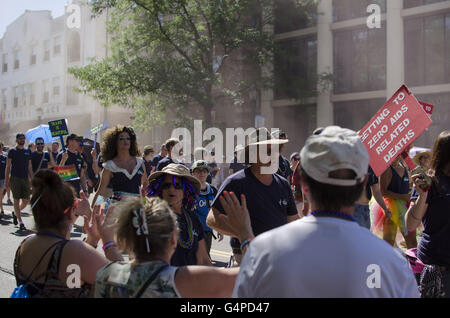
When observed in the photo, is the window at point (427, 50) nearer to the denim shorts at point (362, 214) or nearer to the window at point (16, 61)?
the denim shorts at point (362, 214)

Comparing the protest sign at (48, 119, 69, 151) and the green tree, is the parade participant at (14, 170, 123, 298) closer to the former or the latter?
the protest sign at (48, 119, 69, 151)

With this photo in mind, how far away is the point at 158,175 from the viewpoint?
3.57 metres

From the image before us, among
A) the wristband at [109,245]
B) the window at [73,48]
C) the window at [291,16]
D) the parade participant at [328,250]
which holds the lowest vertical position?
the wristband at [109,245]

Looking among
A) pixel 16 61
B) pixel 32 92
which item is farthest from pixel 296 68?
pixel 16 61

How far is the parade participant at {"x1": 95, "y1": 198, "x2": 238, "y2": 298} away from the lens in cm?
186

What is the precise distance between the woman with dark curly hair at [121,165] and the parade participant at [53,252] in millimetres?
2548

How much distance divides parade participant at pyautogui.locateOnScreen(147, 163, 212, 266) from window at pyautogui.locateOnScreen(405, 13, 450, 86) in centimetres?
1698

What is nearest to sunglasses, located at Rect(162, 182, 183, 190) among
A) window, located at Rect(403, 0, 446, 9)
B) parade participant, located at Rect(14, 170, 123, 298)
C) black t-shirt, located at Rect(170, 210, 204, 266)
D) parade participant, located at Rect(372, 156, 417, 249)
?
black t-shirt, located at Rect(170, 210, 204, 266)

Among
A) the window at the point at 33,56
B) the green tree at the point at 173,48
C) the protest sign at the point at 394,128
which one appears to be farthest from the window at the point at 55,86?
the protest sign at the point at 394,128

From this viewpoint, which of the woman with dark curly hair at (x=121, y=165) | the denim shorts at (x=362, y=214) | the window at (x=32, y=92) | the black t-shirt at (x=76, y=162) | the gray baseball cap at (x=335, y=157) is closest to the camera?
the gray baseball cap at (x=335, y=157)

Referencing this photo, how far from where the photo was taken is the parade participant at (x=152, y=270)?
186cm

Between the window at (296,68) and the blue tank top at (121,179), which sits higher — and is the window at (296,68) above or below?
above

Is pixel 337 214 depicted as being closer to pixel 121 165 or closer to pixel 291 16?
pixel 121 165
